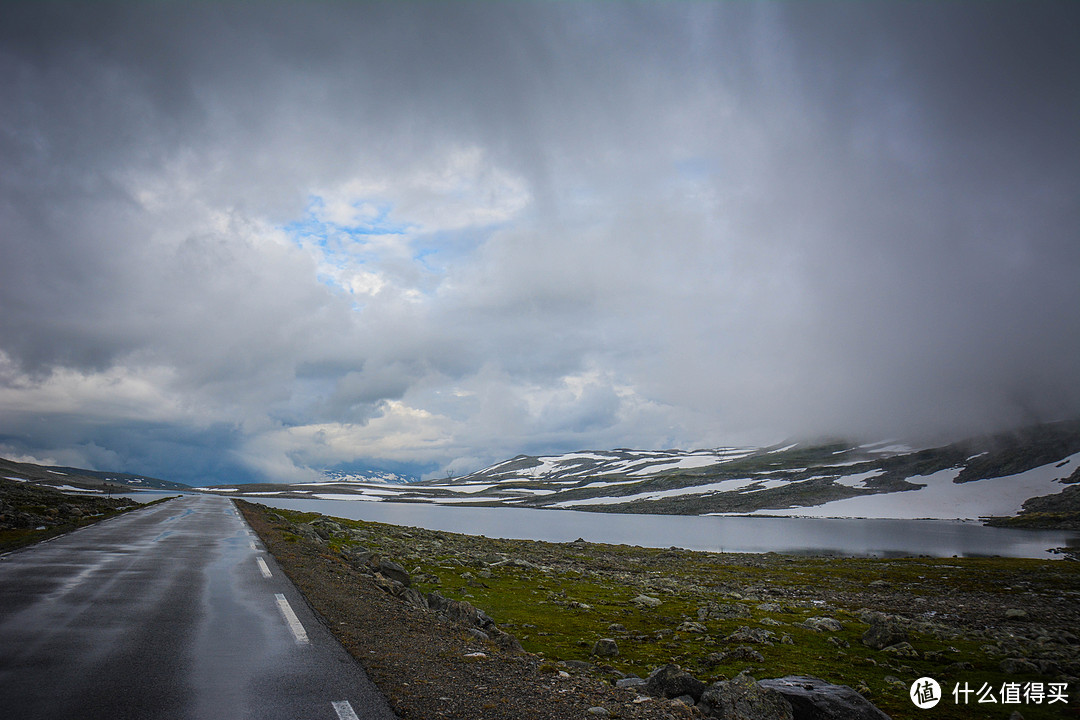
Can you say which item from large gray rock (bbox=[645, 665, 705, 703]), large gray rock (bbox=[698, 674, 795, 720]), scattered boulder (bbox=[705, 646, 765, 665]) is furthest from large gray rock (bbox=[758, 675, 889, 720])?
scattered boulder (bbox=[705, 646, 765, 665])

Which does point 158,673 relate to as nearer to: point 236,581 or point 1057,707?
point 236,581

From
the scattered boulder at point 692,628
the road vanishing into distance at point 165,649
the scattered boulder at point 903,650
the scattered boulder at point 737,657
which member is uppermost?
the road vanishing into distance at point 165,649

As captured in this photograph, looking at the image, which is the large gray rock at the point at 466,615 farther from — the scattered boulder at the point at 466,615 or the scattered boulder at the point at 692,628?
the scattered boulder at the point at 692,628

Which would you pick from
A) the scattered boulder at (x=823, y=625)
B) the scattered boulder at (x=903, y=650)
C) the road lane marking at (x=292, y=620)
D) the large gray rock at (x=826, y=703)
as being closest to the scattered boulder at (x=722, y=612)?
the scattered boulder at (x=823, y=625)

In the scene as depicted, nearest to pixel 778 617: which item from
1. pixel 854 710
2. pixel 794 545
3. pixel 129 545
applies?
pixel 854 710

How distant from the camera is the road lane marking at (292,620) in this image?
10755 millimetres

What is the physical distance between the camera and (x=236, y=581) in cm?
1686

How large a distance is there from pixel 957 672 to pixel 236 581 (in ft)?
77.7

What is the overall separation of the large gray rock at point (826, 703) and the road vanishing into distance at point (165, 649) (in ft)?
26.1

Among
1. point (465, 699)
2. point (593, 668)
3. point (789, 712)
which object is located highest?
point (465, 699)

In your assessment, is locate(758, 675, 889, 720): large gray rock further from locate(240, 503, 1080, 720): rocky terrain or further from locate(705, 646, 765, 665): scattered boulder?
locate(705, 646, 765, 665): scattered boulder

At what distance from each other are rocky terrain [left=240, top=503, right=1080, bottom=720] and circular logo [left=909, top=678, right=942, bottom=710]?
299mm

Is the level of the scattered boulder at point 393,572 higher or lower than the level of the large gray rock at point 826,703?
lower

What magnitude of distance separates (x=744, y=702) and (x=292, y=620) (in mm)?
10001
